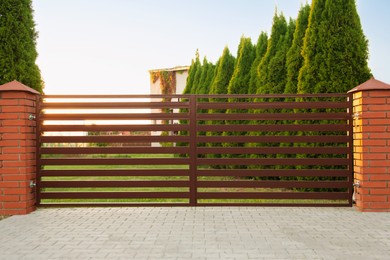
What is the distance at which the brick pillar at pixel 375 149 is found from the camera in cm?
679

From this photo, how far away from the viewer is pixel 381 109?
679 cm

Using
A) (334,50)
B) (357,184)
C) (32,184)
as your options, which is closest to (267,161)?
(357,184)

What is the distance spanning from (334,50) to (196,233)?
533 centimetres

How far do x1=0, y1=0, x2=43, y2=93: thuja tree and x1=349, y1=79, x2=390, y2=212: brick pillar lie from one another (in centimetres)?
608

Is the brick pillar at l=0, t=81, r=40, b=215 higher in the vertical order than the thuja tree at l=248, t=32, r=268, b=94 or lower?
lower

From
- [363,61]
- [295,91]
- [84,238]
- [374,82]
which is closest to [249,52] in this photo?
[295,91]

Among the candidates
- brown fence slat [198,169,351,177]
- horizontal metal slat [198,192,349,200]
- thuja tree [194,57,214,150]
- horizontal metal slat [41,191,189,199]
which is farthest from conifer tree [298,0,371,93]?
thuja tree [194,57,214,150]

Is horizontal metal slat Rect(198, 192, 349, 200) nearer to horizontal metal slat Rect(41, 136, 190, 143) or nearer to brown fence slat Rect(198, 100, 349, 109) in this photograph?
horizontal metal slat Rect(41, 136, 190, 143)

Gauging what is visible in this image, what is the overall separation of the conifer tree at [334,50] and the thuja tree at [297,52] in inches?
33.9

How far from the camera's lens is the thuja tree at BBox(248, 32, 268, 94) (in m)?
13.0

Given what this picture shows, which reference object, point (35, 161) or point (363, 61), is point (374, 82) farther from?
point (35, 161)

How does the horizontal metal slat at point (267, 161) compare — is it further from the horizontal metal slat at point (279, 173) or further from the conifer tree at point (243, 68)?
the conifer tree at point (243, 68)

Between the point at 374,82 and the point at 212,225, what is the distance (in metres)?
3.35

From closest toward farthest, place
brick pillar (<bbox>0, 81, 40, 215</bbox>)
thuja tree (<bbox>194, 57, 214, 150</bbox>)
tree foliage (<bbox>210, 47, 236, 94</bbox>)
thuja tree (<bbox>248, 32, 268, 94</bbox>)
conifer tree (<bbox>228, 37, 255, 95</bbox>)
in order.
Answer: brick pillar (<bbox>0, 81, 40, 215</bbox>), thuja tree (<bbox>248, 32, 268, 94</bbox>), conifer tree (<bbox>228, 37, 255, 95</bbox>), tree foliage (<bbox>210, 47, 236, 94</bbox>), thuja tree (<bbox>194, 57, 214, 150</bbox>)
